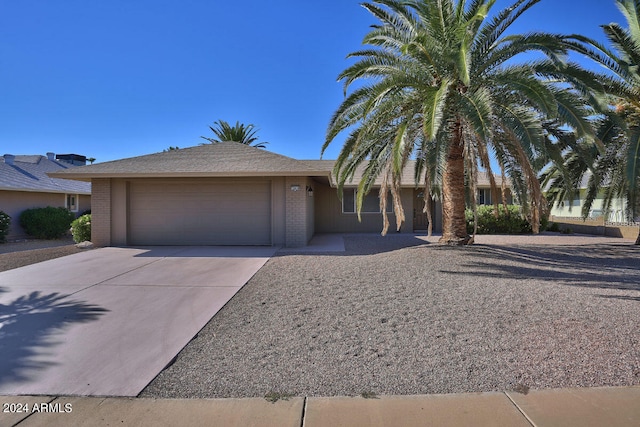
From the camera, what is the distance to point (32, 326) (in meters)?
4.95

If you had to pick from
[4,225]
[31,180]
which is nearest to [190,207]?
[4,225]

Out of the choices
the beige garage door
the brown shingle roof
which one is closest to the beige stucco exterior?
the brown shingle roof

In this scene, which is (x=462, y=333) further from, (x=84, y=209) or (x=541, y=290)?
(x=84, y=209)

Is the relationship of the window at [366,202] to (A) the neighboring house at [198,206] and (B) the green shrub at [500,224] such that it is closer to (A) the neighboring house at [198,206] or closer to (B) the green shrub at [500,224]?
(B) the green shrub at [500,224]

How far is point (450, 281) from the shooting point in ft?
22.3

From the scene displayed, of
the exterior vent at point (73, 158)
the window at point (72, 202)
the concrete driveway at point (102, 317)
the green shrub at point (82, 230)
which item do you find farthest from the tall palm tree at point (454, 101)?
the exterior vent at point (73, 158)

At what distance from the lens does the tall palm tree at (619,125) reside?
9258mm

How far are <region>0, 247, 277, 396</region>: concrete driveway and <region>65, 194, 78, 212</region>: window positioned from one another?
43.4ft

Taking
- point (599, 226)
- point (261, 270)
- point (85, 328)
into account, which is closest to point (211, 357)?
point (85, 328)

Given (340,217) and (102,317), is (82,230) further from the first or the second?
(340,217)

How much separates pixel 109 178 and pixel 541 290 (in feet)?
44.7

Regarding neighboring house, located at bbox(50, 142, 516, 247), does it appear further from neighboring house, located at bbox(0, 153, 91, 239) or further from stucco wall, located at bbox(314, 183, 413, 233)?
neighboring house, located at bbox(0, 153, 91, 239)

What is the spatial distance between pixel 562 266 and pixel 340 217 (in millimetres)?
10990

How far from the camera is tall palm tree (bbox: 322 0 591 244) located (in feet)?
24.7
